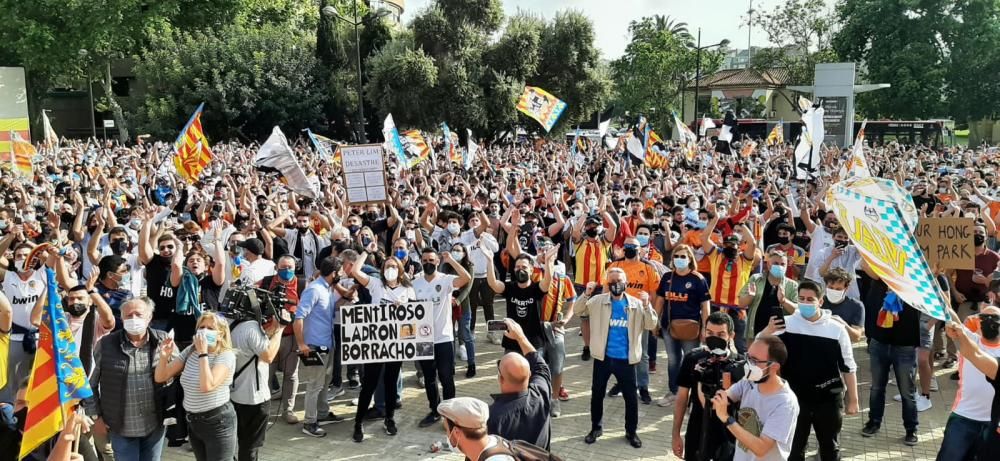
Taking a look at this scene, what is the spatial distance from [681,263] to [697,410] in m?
2.81

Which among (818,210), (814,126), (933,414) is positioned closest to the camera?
(933,414)

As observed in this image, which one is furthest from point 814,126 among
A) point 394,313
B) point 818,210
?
point 394,313

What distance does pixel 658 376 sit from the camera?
8906 mm

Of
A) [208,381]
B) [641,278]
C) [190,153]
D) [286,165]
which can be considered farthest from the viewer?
[190,153]

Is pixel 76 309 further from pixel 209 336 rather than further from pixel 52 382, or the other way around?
pixel 209 336

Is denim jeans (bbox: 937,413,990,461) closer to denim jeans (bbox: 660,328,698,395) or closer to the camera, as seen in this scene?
denim jeans (bbox: 660,328,698,395)

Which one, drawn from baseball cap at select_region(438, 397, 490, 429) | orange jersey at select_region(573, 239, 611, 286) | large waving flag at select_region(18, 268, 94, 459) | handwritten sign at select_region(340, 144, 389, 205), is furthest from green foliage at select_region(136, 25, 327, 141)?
baseball cap at select_region(438, 397, 490, 429)

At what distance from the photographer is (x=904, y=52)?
149ft

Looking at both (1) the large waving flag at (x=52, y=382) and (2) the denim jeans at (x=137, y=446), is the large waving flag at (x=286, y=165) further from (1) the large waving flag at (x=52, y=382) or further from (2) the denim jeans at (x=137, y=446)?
(1) the large waving flag at (x=52, y=382)

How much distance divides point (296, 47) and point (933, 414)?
39580 millimetres

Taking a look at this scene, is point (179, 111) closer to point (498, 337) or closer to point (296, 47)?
point (296, 47)

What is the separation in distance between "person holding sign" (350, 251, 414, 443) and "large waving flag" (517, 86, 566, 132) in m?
14.4

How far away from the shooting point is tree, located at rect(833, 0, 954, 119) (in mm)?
44750

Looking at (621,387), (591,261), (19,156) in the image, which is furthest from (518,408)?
(19,156)
